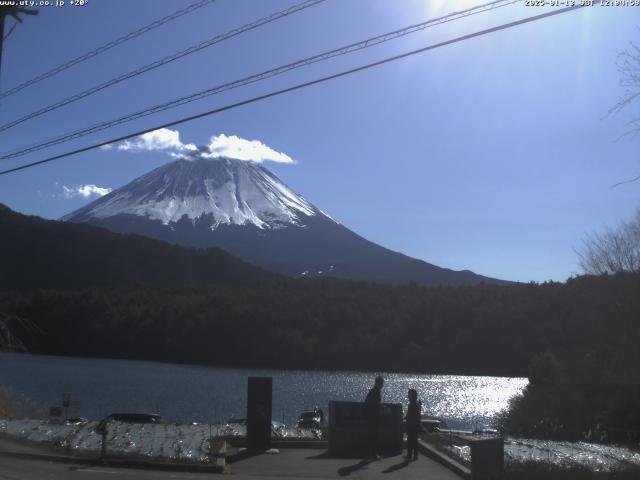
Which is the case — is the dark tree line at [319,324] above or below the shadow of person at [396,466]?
above

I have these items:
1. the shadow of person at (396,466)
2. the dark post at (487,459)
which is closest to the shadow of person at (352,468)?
the shadow of person at (396,466)

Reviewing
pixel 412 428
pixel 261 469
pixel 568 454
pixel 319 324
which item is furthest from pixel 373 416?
pixel 319 324

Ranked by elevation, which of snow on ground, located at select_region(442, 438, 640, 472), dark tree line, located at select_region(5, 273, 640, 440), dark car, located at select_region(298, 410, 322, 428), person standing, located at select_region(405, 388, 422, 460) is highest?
dark tree line, located at select_region(5, 273, 640, 440)

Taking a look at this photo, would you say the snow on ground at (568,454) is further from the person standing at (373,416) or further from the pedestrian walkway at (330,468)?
the person standing at (373,416)

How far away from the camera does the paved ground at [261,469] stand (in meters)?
12.8

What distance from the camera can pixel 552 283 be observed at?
9112 centimetres

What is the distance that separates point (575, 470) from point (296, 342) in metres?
88.1

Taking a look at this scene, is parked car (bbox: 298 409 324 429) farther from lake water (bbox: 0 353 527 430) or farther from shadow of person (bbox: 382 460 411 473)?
shadow of person (bbox: 382 460 411 473)

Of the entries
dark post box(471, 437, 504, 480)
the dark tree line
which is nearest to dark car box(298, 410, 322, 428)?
dark post box(471, 437, 504, 480)

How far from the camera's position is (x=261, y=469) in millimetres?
13914

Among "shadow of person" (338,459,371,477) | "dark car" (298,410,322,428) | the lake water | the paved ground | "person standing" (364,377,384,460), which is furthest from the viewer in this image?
the lake water

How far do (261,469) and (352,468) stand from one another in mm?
1558

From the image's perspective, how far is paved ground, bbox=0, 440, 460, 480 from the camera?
1277 cm

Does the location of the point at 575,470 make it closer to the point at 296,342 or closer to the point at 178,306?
the point at 296,342
